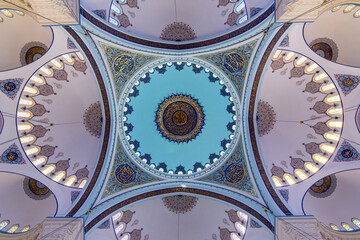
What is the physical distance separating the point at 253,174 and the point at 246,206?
61.0 inches

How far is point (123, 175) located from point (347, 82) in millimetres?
11302

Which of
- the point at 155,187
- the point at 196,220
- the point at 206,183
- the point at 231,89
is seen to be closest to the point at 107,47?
the point at 231,89

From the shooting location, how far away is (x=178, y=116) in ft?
43.0

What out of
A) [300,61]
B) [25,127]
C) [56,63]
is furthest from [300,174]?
[25,127]

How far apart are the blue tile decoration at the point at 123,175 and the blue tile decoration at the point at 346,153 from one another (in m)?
8.74

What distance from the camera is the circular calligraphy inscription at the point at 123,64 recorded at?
9.93 metres

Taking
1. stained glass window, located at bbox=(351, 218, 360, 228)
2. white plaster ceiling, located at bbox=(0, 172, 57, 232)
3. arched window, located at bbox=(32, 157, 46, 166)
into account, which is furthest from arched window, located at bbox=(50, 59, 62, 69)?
stained glass window, located at bbox=(351, 218, 360, 228)

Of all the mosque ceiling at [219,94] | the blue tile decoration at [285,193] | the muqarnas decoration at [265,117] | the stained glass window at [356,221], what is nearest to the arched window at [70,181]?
the mosque ceiling at [219,94]

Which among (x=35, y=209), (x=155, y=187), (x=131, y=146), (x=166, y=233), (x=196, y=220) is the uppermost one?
(x=131, y=146)

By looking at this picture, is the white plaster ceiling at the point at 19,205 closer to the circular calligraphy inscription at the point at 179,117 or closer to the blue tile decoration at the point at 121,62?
the blue tile decoration at the point at 121,62

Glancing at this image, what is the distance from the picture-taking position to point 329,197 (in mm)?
9789

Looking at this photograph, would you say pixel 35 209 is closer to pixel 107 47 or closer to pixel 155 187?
pixel 155 187

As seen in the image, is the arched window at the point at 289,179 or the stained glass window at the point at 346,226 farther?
the arched window at the point at 289,179

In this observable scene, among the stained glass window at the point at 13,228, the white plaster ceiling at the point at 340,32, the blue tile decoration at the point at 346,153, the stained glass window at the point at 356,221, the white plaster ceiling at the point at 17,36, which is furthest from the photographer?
the stained glass window at the point at 13,228
